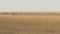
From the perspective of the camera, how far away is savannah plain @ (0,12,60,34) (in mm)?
438

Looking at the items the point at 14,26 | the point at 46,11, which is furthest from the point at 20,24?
the point at 46,11

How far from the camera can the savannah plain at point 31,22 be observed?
44cm

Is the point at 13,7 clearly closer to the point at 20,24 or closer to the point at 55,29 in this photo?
the point at 20,24

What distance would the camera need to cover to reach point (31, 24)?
17.5 inches

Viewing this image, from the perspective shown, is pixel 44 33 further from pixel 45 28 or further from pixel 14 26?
pixel 14 26

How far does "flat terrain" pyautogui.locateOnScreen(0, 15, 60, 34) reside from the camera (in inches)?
17.3

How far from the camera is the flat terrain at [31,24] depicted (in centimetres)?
44

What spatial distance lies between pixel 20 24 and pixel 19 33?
0.05 metres

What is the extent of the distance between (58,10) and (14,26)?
0.71 ft

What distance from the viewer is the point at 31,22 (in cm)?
44

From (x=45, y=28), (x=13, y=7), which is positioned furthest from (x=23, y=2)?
(x=45, y=28)

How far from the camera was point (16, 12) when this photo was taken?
0.44 metres

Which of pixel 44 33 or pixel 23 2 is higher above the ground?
pixel 23 2

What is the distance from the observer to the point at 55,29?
44 centimetres
